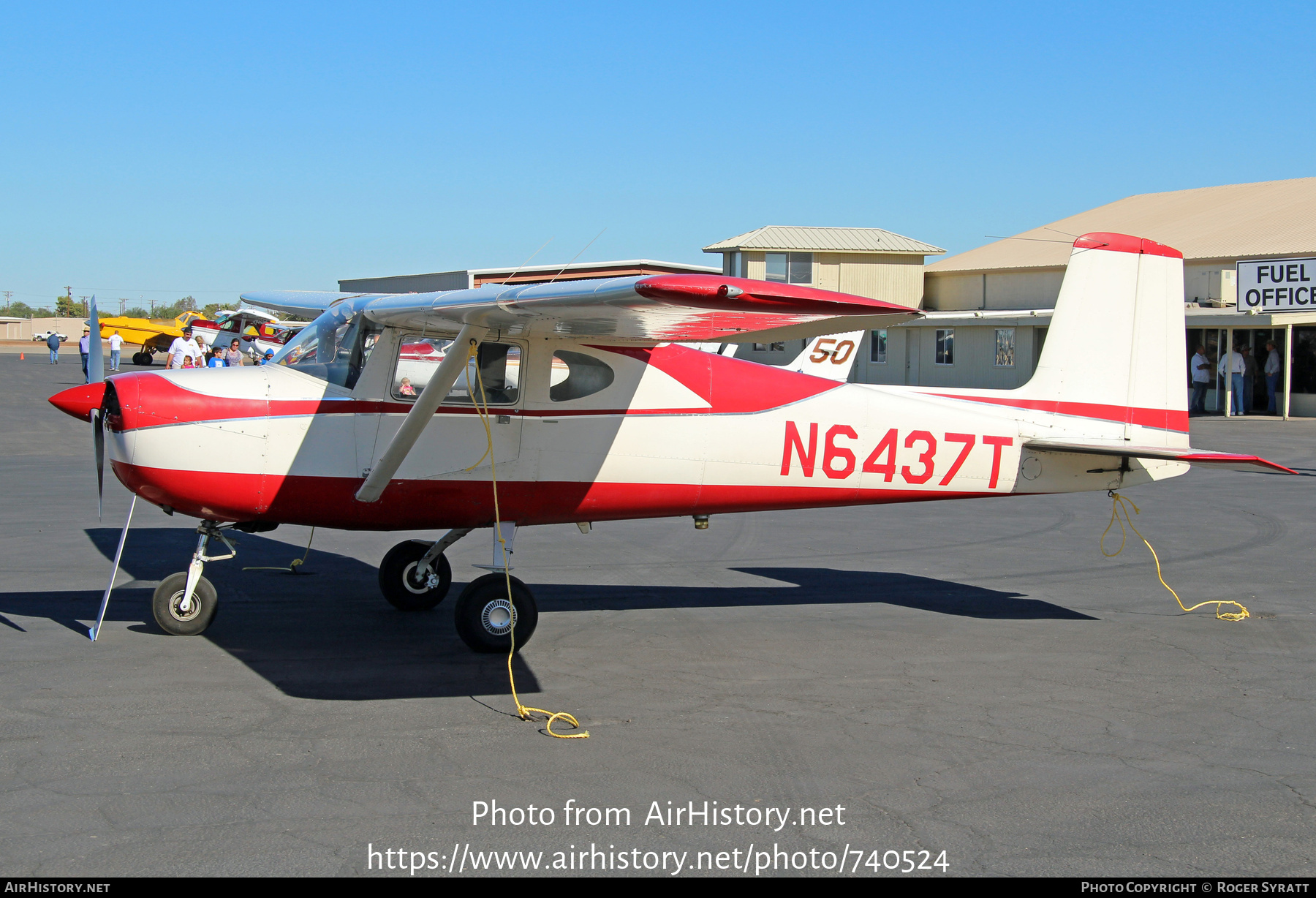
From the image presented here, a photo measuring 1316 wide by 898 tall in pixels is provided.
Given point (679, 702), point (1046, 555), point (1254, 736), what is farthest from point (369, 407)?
point (1046, 555)

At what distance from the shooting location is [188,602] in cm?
702

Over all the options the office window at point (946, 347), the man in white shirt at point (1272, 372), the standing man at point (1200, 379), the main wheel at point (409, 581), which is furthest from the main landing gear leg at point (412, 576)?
the office window at point (946, 347)

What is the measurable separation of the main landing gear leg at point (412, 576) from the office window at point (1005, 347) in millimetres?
28896

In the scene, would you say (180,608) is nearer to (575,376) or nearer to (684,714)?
(575,376)

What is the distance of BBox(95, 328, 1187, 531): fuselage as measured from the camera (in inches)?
263

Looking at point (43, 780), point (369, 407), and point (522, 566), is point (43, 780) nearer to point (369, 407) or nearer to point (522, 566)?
point (369, 407)

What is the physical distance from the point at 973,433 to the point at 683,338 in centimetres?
264

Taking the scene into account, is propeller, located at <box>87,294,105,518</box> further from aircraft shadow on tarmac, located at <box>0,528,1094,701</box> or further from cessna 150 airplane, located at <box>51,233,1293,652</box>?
aircraft shadow on tarmac, located at <box>0,528,1094,701</box>

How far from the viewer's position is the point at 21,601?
7832 mm

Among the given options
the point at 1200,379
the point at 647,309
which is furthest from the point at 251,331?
the point at 647,309

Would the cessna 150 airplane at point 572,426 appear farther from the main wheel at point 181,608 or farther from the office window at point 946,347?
the office window at point 946,347

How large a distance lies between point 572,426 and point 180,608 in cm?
293

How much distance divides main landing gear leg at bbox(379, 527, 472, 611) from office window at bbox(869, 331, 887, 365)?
3371 cm

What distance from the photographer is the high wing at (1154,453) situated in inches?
285
